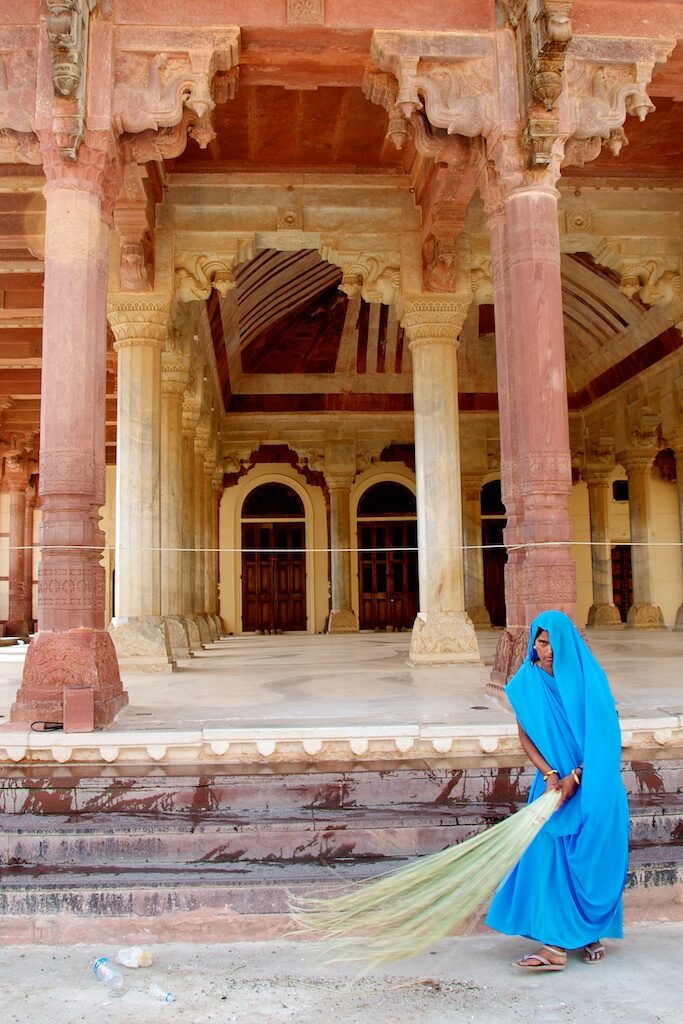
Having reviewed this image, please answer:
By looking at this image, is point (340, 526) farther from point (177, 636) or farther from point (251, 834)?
point (251, 834)

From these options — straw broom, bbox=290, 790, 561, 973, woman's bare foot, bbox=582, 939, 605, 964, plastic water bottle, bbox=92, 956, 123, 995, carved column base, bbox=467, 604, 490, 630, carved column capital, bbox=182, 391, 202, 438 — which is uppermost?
carved column capital, bbox=182, 391, 202, 438

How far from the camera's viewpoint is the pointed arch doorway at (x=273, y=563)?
60.3 ft


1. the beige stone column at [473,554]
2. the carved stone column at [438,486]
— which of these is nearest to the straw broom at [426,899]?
the carved stone column at [438,486]

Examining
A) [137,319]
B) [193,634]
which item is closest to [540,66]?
[137,319]

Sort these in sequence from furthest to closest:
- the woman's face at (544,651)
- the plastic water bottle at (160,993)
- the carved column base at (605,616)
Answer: the carved column base at (605,616)
the woman's face at (544,651)
the plastic water bottle at (160,993)

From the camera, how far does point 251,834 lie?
4.03m

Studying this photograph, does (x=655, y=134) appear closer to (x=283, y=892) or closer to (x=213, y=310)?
(x=213, y=310)

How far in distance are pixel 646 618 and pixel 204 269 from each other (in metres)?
9.67

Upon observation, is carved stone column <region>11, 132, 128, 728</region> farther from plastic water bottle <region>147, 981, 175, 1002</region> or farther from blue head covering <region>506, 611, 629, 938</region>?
blue head covering <region>506, 611, 629, 938</region>

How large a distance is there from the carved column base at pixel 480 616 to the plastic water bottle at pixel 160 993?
13.0 m

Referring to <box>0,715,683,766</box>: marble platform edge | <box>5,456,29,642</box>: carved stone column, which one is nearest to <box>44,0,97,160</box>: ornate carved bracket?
<box>0,715,683,766</box>: marble platform edge

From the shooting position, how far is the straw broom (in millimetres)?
3121

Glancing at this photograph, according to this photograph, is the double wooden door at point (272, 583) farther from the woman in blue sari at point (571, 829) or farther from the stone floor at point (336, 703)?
the woman in blue sari at point (571, 829)

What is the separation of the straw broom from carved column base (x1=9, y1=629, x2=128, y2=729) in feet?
6.29
